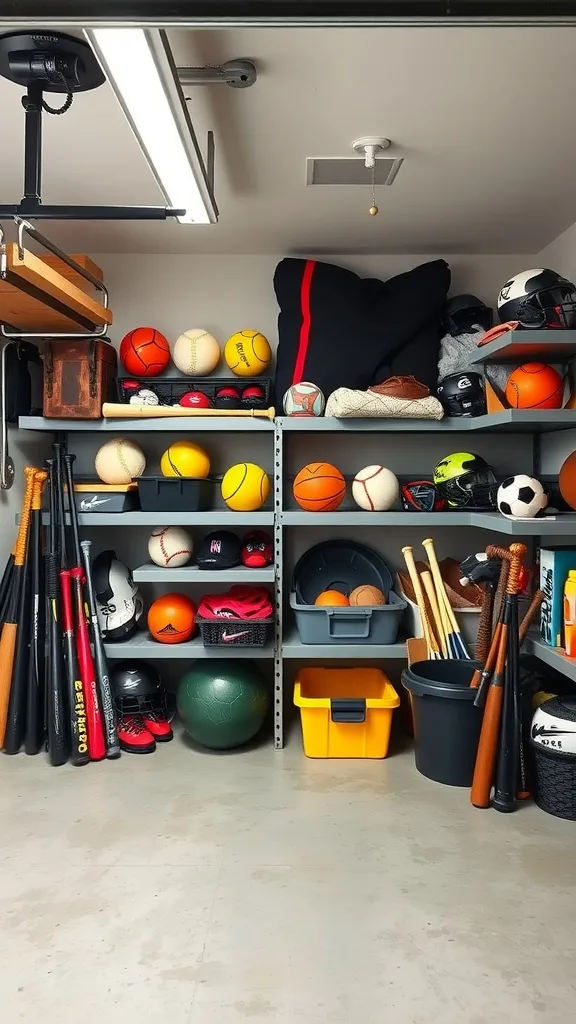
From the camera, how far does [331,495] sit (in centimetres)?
347


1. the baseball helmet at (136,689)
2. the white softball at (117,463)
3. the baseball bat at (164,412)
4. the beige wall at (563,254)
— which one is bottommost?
the baseball helmet at (136,689)

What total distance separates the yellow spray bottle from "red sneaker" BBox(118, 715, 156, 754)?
197cm

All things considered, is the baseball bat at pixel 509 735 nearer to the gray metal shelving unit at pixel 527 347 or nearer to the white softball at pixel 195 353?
the gray metal shelving unit at pixel 527 347

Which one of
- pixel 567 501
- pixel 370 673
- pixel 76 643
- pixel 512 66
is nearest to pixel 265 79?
pixel 512 66

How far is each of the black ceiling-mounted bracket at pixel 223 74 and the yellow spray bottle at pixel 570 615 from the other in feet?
6.96

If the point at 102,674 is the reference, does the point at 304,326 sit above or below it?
above

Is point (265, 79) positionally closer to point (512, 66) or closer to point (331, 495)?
point (512, 66)

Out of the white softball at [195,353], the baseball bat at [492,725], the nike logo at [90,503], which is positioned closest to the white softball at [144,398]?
the white softball at [195,353]

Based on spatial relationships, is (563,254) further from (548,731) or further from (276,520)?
(548,731)

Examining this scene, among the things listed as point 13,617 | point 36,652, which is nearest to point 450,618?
point 36,652

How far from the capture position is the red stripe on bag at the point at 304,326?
148 inches

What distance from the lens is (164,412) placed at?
11.7 ft

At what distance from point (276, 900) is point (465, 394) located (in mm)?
2355

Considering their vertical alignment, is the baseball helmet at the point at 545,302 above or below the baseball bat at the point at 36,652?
above
